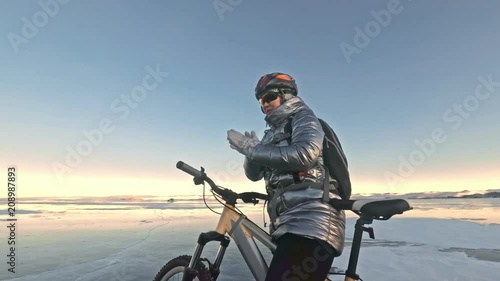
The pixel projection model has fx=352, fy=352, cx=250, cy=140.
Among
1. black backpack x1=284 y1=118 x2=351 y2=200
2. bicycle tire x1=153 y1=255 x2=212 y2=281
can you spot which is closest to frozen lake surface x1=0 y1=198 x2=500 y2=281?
bicycle tire x1=153 y1=255 x2=212 y2=281

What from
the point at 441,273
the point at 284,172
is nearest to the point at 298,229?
the point at 284,172

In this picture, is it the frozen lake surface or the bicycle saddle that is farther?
the frozen lake surface

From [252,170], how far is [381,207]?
1.43m

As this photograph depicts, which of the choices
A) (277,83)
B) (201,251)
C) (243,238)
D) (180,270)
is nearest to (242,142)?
(277,83)

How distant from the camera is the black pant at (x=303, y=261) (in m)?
2.65

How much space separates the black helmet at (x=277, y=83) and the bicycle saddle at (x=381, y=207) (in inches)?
44.4

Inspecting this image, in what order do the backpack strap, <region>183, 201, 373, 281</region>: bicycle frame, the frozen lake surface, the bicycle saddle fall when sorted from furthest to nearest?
the frozen lake surface < <region>183, 201, 373, 281</region>: bicycle frame < the backpack strap < the bicycle saddle

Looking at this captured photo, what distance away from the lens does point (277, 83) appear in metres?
3.07

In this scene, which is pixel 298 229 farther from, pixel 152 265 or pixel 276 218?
pixel 152 265

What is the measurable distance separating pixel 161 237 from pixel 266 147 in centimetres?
1095

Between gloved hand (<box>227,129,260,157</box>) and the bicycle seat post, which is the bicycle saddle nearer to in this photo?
the bicycle seat post

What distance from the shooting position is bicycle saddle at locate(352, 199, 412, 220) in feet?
8.07

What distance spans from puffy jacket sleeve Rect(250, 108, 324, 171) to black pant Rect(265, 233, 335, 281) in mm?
580

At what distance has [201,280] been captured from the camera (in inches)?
136
